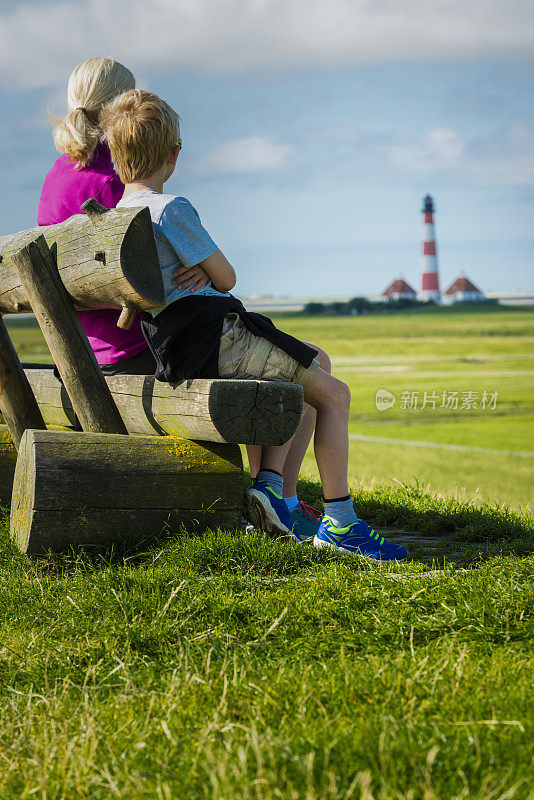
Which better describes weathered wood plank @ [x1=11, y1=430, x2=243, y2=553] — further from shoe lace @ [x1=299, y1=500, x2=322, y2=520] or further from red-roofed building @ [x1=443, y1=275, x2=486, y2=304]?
red-roofed building @ [x1=443, y1=275, x2=486, y2=304]

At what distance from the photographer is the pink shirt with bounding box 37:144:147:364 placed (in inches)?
170

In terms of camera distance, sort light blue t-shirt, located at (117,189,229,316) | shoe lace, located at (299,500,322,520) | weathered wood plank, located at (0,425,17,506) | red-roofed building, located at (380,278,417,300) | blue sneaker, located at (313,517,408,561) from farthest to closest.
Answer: red-roofed building, located at (380,278,417,300)
shoe lace, located at (299,500,322,520)
weathered wood plank, located at (0,425,17,506)
blue sneaker, located at (313,517,408,561)
light blue t-shirt, located at (117,189,229,316)

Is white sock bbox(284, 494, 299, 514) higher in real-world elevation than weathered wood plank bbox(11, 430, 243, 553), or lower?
lower

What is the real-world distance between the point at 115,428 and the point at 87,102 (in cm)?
185

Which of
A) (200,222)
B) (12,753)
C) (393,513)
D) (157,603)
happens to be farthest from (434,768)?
(393,513)

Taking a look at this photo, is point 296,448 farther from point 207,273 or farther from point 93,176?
point 93,176

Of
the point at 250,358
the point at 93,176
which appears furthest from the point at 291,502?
the point at 93,176

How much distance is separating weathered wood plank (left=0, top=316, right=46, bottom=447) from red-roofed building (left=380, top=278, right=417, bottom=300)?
105 meters

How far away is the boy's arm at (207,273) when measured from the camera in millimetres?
3617

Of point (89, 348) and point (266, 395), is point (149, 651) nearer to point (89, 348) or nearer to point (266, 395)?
point (266, 395)

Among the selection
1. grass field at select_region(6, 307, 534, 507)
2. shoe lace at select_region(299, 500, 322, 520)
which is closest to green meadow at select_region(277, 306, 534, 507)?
grass field at select_region(6, 307, 534, 507)

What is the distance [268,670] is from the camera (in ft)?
7.79

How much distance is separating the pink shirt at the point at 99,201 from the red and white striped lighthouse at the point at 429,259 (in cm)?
8624

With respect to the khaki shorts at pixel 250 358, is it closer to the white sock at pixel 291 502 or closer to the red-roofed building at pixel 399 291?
the white sock at pixel 291 502
